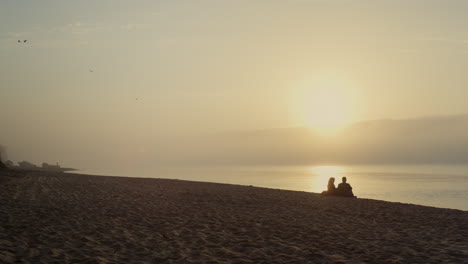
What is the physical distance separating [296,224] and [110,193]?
40.7 feet

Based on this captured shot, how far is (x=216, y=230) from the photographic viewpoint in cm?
1470

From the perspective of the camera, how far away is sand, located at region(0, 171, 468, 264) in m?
11.3

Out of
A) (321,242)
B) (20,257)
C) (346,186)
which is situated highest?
(346,186)

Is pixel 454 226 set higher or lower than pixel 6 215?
higher

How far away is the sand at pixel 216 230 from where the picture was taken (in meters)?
11.3

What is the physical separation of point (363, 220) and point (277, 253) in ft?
25.3

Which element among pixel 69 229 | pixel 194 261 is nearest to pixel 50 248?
pixel 69 229

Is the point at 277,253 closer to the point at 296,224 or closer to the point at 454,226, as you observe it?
the point at 296,224

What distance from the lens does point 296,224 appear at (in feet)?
54.1

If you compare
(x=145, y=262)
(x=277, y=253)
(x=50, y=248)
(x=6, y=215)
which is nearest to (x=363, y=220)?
(x=277, y=253)

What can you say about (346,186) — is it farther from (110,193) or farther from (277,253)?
(277,253)

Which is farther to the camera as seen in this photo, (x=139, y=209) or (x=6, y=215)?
(x=139, y=209)

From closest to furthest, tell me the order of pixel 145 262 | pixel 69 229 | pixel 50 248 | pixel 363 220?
pixel 145 262
pixel 50 248
pixel 69 229
pixel 363 220

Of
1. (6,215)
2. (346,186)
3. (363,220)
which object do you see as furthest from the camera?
(346,186)
